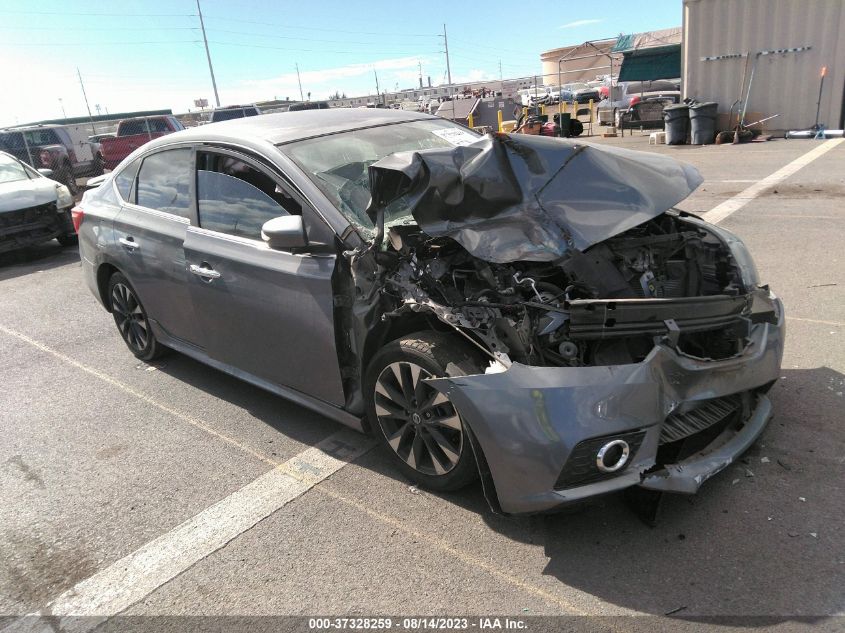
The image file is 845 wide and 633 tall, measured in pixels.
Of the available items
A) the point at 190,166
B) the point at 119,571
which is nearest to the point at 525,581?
the point at 119,571

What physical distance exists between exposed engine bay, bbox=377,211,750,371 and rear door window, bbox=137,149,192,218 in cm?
176

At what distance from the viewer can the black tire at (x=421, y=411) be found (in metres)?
2.82

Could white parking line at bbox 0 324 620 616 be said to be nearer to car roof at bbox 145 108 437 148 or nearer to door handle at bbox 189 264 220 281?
door handle at bbox 189 264 220 281

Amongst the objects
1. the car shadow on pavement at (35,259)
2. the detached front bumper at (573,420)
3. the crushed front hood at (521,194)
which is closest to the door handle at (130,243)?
the crushed front hood at (521,194)

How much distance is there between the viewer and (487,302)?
9.08ft

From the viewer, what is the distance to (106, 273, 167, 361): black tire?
487cm

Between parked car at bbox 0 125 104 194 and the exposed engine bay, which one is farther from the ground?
parked car at bbox 0 125 104 194

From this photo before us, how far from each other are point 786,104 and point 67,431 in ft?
58.5

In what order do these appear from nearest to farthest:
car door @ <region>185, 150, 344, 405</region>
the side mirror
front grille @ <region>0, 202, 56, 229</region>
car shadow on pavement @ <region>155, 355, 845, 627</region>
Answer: car shadow on pavement @ <region>155, 355, 845, 627</region> < the side mirror < car door @ <region>185, 150, 344, 405</region> < front grille @ <region>0, 202, 56, 229</region>

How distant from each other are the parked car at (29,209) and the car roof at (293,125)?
19.9ft

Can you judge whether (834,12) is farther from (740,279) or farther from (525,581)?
(525,581)

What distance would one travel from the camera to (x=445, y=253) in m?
3.17

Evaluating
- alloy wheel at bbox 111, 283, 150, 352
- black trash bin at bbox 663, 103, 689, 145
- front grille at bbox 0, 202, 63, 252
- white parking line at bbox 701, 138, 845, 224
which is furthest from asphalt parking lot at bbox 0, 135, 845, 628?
black trash bin at bbox 663, 103, 689, 145

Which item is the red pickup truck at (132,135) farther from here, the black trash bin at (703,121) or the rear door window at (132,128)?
the black trash bin at (703,121)
